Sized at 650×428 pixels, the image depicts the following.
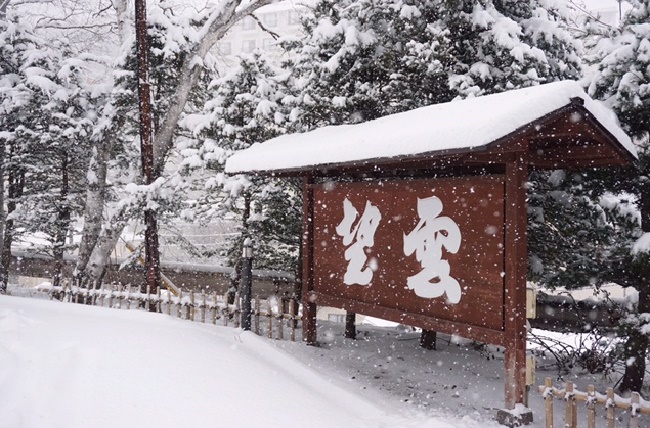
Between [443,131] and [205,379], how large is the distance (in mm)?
3842

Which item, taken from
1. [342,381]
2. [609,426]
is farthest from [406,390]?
[609,426]

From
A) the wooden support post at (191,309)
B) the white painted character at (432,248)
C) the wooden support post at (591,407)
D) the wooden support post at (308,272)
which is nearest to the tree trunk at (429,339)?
the wooden support post at (308,272)

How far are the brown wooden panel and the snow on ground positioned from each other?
1.21m

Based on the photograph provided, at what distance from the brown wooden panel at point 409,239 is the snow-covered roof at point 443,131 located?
2.85 ft

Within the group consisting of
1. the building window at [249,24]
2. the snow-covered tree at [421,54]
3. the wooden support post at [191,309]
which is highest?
the building window at [249,24]

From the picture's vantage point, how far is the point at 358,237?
26.9 ft

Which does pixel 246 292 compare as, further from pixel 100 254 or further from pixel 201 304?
pixel 100 254

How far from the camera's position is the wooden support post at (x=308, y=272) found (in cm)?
910

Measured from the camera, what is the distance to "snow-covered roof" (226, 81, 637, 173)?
512 cm

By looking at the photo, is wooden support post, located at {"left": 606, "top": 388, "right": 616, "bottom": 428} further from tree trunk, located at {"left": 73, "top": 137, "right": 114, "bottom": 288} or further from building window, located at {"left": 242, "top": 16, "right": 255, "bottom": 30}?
building window, located at {"left": 242, "top": 16, "right": 255, "bottom": 30}

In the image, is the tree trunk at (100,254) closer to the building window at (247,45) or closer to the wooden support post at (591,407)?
the wooden support post at (591,407)

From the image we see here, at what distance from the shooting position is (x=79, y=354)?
19.9 feet

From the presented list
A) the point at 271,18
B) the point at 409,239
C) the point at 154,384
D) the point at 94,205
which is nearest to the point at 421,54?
the point at 409,239

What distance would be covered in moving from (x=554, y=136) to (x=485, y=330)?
2.39 metres
